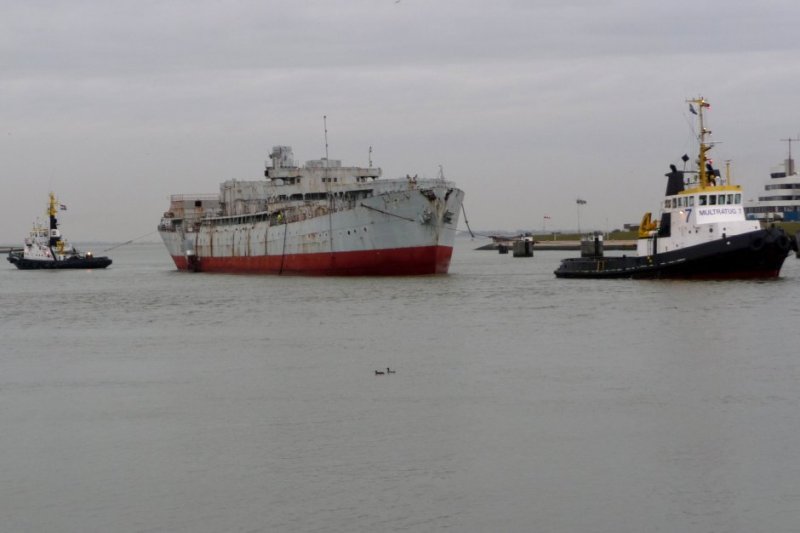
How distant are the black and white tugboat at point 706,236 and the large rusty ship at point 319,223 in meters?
10.7

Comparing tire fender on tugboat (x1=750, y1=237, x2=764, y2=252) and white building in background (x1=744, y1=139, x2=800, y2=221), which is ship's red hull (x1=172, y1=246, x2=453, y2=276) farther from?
white building in background (x1=744, y1=139, x2=800, y2=221)

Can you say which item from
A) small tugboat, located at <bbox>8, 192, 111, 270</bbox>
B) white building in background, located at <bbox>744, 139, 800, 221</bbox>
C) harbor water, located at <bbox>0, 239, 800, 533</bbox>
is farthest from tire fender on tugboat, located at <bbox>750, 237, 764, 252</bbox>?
white building in background, located at <bbox>744, 139, 800, 221</bbox>

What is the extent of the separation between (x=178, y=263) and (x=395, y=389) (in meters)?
67.3

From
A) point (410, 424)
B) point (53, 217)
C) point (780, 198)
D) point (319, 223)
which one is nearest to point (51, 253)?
point (53, 217)

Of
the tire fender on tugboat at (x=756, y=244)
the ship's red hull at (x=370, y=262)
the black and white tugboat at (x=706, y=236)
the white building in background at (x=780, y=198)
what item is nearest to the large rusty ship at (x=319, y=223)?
the ship's red hull at (x=370, y=262)

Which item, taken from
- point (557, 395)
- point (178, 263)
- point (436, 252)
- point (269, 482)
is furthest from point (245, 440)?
point (178, 263)

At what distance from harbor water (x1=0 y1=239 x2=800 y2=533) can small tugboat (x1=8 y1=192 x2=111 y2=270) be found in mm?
53049

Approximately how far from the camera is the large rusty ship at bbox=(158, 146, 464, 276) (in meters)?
53.5

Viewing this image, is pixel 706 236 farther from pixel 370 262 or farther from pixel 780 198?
pixel 780 198

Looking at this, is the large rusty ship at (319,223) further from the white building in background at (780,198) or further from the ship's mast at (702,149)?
the white building in background at (780,198)

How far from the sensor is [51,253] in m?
88.5

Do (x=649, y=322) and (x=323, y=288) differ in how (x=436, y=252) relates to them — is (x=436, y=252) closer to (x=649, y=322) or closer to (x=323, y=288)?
(x=323, y=288)

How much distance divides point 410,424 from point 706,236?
31.2 m

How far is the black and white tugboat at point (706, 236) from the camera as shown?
4484cm
